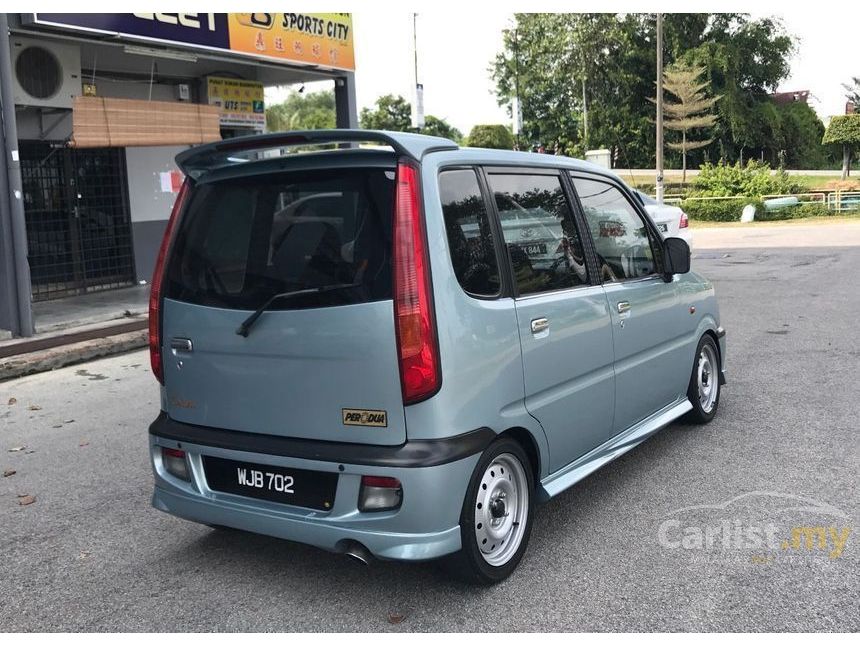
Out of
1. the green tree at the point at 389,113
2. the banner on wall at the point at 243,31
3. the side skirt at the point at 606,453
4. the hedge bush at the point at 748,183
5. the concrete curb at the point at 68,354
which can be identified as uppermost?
the green tree at the point at 389,113

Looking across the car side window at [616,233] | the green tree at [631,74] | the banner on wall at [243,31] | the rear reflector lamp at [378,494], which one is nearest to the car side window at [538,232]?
the car side window at [616,233]

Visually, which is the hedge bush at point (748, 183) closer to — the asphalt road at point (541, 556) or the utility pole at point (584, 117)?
the utility pole at point (584, 117)

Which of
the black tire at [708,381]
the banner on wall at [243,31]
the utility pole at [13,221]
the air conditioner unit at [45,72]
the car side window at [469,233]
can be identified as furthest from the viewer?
the air conditioner unit at [45,72]

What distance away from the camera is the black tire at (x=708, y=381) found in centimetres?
551

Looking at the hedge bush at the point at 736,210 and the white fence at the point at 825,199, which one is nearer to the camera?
the white fence at the point at 825,199

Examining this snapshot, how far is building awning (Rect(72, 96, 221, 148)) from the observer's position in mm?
11016

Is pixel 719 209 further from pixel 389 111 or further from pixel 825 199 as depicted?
pixel 389 111

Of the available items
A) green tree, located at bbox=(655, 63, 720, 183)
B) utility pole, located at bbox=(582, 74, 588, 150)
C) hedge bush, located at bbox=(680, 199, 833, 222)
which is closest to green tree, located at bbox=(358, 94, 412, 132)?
utility pole, located at bbox=(582, 74, 588, 150)

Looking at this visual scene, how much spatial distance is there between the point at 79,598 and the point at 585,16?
57.9m

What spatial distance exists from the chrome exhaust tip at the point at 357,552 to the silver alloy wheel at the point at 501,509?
0.47 meters

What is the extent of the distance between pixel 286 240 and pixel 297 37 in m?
10.7

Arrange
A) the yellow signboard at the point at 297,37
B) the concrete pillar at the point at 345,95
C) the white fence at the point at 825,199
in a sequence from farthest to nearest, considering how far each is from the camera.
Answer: the white fence at the point at 825,199 < the concrete pillar at the point at 345,95 < the yellow signboard at the point at 297,37

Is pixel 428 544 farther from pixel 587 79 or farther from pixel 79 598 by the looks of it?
pixel 587 79
